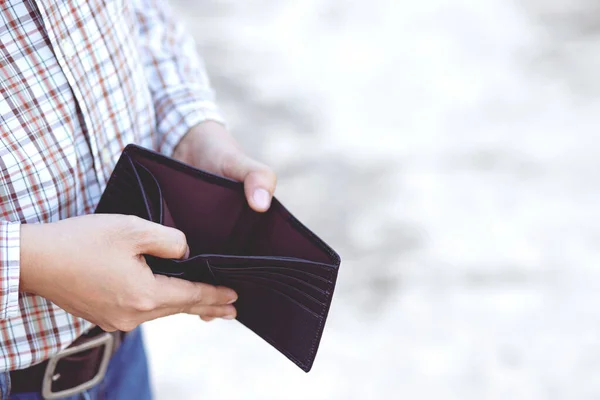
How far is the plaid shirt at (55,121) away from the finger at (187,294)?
146 mm

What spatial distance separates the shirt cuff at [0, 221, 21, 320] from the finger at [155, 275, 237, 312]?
15 centimetres

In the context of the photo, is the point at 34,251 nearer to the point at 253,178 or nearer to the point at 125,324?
the point at 125,324

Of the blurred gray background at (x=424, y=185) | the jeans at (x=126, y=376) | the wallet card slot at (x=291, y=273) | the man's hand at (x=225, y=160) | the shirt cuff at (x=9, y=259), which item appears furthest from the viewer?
the blurred gray background at (x=424, y=185)

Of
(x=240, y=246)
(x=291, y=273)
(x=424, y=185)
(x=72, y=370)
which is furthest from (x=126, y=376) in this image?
(x=424, y=185)

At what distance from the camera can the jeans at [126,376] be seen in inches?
41.4

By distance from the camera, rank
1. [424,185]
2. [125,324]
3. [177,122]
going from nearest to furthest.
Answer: [125,324]
[177,122]
[424,185]

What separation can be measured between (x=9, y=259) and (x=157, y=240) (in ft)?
0.50

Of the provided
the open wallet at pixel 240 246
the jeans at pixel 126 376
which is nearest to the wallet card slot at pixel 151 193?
the open wallet at pixel 240 246

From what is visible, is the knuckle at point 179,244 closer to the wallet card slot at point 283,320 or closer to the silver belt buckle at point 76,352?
the wallet card slot at point 283,320

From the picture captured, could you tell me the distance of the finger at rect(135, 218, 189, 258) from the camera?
2.62 feet

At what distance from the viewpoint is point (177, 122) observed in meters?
1.06

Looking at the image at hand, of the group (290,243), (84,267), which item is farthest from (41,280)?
(290,243)

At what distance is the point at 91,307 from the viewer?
80 centimetres

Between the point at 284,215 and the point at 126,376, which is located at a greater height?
the point at 284,215
